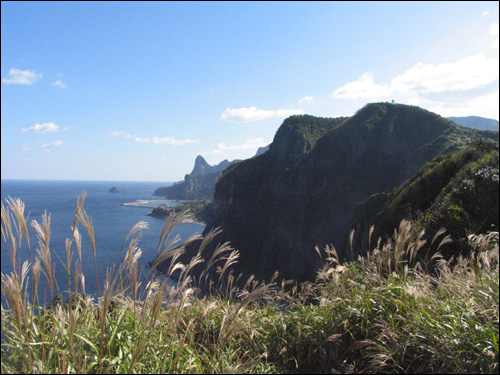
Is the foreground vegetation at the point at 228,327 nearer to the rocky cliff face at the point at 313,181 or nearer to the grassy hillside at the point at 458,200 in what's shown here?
the grassy hillside at the point at 458,200

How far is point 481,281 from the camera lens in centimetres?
361

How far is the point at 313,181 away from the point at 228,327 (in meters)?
58.6

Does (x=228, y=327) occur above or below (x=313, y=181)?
below

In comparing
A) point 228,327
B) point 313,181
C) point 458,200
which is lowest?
point 228,327

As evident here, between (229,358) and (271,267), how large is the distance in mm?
53365

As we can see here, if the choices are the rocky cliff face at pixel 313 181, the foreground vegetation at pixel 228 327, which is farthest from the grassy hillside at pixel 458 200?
the rocky cliff face at pixel 313 181

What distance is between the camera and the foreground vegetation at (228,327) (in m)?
2.33

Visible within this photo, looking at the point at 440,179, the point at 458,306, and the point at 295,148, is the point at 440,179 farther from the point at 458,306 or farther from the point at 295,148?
the point at 295,148

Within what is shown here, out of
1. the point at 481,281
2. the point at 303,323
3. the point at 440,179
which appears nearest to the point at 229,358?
the point at 303,323

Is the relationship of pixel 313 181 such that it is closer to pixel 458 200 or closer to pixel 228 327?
pixel 458 200

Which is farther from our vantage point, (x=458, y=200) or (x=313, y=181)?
(x=313, y=181)

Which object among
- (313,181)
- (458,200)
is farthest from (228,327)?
(313,181)

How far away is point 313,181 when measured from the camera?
60.1 meters

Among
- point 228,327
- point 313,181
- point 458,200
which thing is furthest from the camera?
point 313,181
